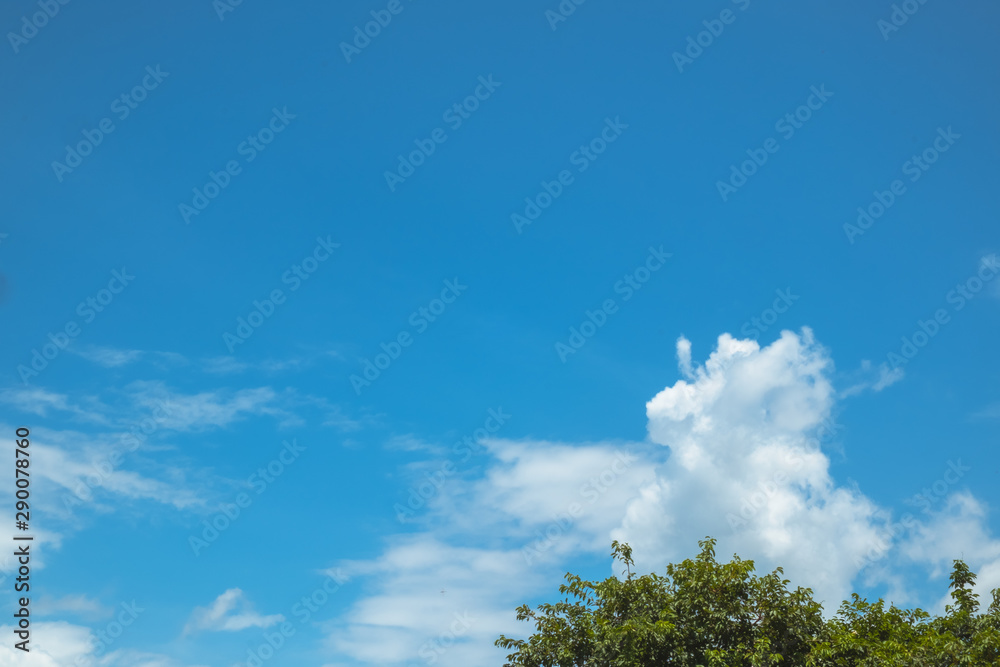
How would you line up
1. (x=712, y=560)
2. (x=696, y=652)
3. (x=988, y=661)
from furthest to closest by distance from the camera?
(x=712, y=560) → (x=696, y=652) → (x=988, y=661)

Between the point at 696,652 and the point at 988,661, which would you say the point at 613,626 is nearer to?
the point at 696,652

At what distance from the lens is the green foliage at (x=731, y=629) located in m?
21.1

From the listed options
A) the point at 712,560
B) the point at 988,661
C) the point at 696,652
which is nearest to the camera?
the point at 988,661

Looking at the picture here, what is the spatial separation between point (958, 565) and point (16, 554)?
27.5 metres

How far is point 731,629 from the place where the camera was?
885 inches

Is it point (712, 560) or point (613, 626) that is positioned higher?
point (712, 560)

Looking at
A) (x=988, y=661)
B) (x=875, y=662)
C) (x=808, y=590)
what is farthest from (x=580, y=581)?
(x=988, y=661)

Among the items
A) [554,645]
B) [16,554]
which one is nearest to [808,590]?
[554,645]

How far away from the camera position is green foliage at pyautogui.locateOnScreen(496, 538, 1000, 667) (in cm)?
2106

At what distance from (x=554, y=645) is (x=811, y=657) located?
6.97 meters

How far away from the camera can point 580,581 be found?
24484 mm

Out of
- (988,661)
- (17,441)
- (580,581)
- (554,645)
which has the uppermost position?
→ (17,441)

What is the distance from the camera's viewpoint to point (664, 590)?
77.0ft

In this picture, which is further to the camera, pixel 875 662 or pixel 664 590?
pixel 664 590
